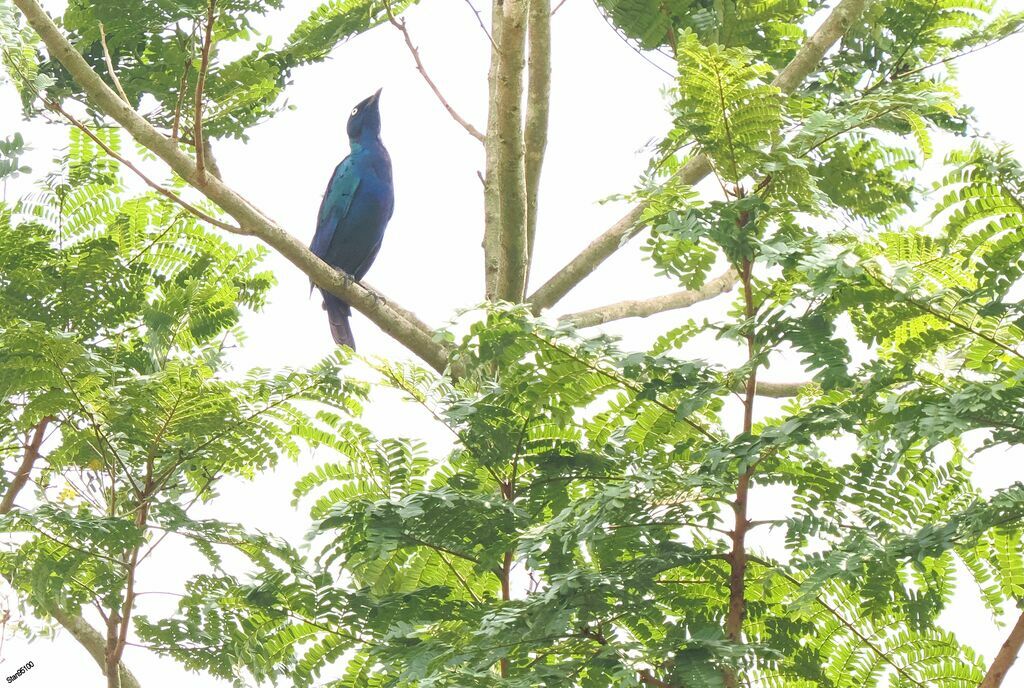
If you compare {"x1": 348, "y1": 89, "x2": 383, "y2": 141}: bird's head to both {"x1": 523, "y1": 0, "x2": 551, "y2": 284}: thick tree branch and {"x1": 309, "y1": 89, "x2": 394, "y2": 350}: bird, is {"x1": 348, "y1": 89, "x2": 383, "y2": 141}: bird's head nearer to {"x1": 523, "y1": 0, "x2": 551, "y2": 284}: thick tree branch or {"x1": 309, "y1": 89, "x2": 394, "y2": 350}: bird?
{"x1": 309, "y1": 89, "x2": 394, "y2": 350}: bird

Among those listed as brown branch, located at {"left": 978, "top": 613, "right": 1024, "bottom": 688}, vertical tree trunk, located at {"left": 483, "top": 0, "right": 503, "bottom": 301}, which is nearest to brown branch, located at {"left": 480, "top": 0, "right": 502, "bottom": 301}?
vertical tree trunk, located at {"left": 483, "top": 0, "right": 503, "bottom": 301}

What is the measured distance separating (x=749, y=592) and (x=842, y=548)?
1.51 feet

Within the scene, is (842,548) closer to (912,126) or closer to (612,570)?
(612,570)

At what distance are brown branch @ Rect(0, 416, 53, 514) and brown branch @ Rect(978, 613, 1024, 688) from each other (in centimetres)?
289

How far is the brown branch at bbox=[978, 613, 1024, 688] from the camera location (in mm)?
1946

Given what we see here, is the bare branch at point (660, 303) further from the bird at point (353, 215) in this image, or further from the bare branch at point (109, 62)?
the bird at point (353, 215)

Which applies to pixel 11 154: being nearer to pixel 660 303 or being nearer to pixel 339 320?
pixel 660 303

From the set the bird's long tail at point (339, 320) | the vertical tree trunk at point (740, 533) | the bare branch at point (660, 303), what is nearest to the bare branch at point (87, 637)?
the bare branch at point (660, 303)

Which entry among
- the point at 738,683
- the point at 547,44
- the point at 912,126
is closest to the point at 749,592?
the point at 738,683

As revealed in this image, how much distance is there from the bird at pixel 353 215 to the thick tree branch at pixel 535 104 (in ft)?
8.98

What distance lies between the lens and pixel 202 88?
11.9 feet

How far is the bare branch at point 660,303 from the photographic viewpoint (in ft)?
16.8

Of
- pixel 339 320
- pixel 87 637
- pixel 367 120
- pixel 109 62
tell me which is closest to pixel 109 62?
pixel 109 62

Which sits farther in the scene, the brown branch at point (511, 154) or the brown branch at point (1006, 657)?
the brown branch at point (511, 154)
